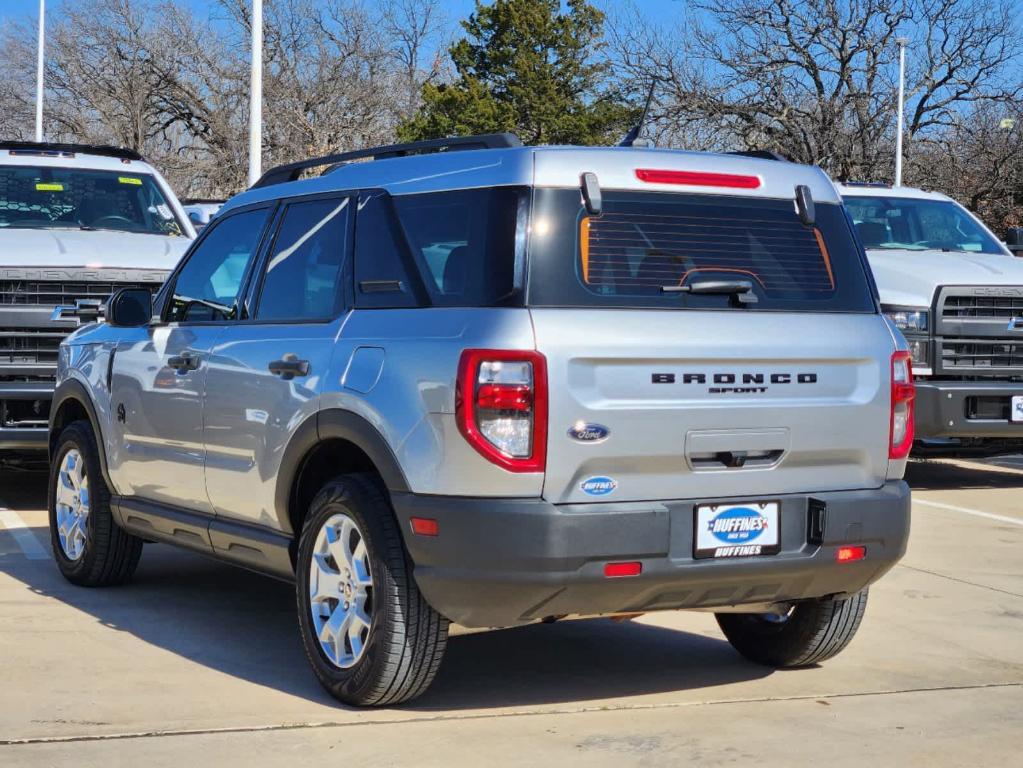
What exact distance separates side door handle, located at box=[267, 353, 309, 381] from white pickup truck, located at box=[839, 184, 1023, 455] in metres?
6.21

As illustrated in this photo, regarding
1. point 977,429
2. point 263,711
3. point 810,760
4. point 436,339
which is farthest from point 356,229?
point 977,429

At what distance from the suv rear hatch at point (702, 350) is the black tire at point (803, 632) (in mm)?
716

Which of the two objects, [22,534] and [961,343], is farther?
[961,343]

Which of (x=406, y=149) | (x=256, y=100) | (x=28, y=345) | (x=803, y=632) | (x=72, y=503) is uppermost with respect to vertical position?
(x=256, y=100)

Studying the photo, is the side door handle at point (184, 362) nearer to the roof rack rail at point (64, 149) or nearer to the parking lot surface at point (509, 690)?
the parking lot surface at point (509, 690)

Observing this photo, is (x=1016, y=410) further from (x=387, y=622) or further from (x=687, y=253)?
(x=387, y=622)

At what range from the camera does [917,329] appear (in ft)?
37.3

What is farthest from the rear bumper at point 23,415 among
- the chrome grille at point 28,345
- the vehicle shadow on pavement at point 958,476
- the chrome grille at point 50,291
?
the vehicle shadow on pavement at point 958,476

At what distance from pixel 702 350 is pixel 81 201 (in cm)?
758

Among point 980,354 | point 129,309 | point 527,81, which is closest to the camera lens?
point 129,309

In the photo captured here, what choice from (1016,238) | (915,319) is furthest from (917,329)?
(1016,238)

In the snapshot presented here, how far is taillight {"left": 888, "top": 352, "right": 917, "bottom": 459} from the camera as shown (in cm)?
544

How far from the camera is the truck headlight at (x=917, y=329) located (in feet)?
37.1

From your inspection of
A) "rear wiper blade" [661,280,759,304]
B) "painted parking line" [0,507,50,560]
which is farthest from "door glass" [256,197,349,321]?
"painted parking line" [0,507,50,560]
